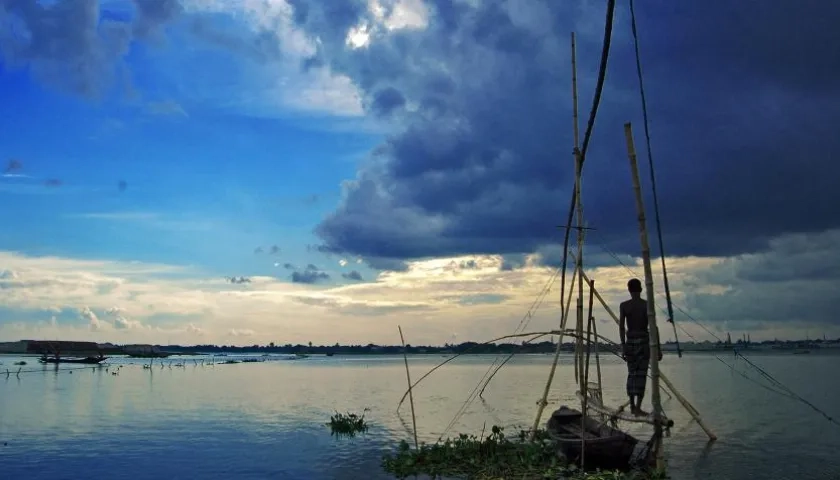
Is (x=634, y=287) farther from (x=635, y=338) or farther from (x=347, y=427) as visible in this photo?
(x=347, y=427)

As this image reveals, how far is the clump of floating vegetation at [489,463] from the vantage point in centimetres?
1413

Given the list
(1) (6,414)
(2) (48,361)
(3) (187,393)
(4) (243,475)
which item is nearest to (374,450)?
(4) (243,475)

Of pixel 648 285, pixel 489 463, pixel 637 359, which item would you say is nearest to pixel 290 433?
pixel 489 463

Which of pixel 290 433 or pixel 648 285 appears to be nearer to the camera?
pixel 648 285

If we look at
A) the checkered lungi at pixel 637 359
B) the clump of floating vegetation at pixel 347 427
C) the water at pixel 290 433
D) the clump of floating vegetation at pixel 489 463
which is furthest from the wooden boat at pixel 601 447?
the clump of floating vegetation at pixel 347 427

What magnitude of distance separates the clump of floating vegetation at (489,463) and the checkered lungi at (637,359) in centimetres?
193

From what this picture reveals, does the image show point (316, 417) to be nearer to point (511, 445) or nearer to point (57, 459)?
point (57, 459)

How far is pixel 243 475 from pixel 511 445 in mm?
7279

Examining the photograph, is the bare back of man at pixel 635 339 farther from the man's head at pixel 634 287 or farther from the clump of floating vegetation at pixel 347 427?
the clump of floating vegetation at pixel 347 427

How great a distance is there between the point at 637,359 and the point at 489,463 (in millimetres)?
4344

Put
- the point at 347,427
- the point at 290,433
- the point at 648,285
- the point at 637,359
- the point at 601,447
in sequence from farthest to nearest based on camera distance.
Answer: the point at 290,433 → the point at 347,427 → the point at 637,359 → the point at 601,447 → the point at 648,285

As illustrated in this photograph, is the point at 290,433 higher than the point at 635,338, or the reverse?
the point at 635,338

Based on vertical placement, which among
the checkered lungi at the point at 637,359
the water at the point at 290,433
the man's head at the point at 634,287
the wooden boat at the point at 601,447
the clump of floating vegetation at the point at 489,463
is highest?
the man's head at the point at 634,287

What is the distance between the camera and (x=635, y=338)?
1466cm
